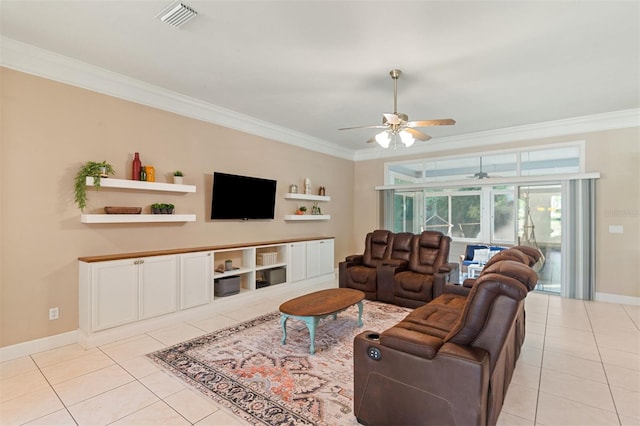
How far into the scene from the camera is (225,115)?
496 centimetres

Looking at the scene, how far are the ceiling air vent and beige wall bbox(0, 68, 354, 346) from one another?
168 centimetres

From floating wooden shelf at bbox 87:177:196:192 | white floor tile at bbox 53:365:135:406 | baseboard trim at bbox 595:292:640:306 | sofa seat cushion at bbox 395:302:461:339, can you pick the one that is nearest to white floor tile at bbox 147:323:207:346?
white floor tile at bbox 53:365:135:406

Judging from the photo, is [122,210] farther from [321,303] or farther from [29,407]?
[321,303]

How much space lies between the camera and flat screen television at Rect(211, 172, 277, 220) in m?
4.79

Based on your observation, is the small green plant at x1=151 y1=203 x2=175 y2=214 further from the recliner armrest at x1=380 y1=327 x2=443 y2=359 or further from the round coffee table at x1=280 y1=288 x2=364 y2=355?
the recliner armrest at x1=380 y1=327 x2=443 y2=359

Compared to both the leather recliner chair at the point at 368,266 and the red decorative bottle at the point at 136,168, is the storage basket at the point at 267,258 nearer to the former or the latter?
the leather recliner chair at the point at 368,266

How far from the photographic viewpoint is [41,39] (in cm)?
299

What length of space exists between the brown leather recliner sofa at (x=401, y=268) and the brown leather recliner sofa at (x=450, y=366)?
2545mm

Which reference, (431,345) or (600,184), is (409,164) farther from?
(431,345)

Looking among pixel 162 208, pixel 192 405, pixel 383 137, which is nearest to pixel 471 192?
pixel 383 137

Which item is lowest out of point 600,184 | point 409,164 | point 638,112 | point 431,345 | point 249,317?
point 249,317

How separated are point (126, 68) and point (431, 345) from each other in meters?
4.07

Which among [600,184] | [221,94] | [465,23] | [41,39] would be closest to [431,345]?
[465,23]

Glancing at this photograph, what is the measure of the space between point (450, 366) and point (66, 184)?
13.1ft
